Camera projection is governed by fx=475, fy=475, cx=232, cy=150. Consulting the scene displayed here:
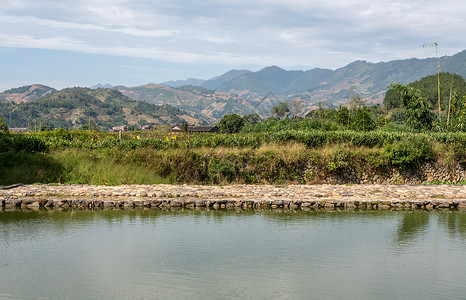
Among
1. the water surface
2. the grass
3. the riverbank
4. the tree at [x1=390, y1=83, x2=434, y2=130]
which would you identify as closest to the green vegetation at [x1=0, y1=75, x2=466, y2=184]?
the grass

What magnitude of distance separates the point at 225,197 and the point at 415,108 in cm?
1785

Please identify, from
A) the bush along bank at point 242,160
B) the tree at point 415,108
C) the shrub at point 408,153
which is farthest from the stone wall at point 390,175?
the tree at point 415,108

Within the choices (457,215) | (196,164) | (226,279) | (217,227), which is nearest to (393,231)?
(457,215)

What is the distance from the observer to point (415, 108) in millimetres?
28344

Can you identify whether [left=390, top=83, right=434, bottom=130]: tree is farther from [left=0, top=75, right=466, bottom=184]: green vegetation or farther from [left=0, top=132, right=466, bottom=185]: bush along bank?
[left=0, top=132, right=466, bottom=185]: bush along bank

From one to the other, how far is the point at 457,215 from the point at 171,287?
9351 mm

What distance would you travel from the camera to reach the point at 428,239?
11.1 metres

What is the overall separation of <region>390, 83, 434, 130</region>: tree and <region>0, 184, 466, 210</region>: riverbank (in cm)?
1218

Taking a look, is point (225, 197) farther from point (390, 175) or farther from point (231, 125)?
point (231, 125)

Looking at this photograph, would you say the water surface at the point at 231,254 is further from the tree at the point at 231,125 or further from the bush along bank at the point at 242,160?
the tree at the point at 231,125

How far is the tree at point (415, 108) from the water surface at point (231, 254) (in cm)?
1545

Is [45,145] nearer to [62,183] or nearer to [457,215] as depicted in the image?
[62,183]

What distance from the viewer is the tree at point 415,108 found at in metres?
28.0

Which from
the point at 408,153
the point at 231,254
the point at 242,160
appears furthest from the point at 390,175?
the point at 231,254
